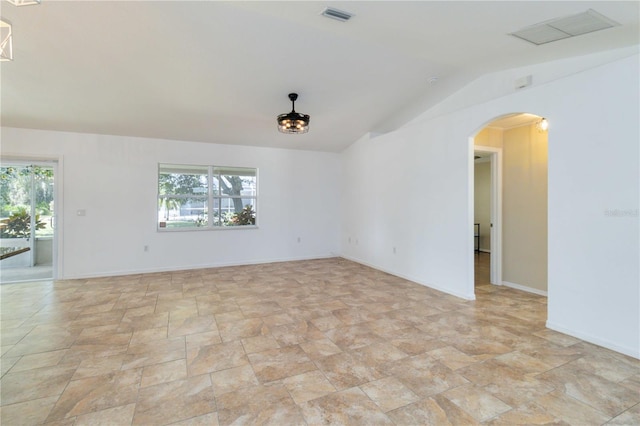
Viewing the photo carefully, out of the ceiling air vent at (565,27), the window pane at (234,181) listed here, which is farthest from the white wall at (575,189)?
the window pane at (234,181)

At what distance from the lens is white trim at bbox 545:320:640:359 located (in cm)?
263

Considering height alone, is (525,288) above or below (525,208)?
below

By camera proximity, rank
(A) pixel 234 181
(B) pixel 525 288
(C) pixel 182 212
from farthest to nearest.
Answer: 1. (A) pixel 234 181
2. (C) pixel 182 212
3. (B) pixel 525 288

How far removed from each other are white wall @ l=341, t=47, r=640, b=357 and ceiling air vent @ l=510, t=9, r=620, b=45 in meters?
0.44

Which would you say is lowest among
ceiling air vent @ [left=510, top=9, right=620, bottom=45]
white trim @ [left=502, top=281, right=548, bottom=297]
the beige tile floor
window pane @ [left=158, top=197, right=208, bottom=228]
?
the beige tile floor

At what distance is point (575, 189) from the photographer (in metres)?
3.03

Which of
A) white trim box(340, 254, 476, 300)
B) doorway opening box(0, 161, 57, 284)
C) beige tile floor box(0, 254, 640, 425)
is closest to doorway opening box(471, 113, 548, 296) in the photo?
beige tile floor box(0, 254, 640, 425)

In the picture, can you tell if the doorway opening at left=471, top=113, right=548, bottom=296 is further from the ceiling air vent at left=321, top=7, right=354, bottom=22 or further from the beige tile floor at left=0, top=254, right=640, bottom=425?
the ceiling air vent at left=321, top=7, right=354, bottom=22

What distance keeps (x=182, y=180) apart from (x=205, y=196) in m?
0.55

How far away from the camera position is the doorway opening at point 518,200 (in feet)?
14.7

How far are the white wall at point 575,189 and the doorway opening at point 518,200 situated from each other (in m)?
0.66

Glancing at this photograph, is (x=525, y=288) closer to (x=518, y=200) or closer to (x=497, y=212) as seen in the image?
(x=497, y=212)

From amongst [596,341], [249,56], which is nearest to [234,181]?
[249,56]

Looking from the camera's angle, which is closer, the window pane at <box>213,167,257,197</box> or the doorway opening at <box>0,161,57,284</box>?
the doorway opening at <box>0,161,57,284</box>
